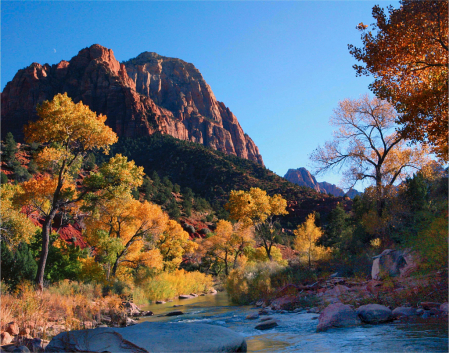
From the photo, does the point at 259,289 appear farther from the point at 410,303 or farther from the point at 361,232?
the point at 361,232

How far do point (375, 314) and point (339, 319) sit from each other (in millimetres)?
862

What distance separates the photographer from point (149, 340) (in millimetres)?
5273

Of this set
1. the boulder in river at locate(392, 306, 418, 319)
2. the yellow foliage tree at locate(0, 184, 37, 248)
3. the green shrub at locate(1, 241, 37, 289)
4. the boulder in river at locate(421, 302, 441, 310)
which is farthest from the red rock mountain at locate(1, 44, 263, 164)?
the boulder in river at locate(421, 302, 441, 310)

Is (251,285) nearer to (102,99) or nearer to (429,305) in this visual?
(429,305)

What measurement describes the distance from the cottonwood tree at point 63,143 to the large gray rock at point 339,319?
10.3m

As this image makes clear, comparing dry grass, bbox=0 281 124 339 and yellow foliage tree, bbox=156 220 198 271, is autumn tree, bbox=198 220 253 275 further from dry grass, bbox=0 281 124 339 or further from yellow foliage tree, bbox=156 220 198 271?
dry grass, bbox=0 281 124 339

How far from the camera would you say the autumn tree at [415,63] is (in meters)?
7.79

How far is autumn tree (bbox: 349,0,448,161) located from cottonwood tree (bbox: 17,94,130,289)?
11278 mm

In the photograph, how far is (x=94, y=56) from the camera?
514 ft

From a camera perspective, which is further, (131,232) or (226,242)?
(226,242)

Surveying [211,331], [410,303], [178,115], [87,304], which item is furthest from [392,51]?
[178,115]

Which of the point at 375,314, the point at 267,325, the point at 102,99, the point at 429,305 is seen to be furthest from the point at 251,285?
the point at 102,99

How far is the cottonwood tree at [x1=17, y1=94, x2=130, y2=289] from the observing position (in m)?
13.2


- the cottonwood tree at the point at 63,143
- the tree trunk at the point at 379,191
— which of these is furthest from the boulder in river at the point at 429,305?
the cottonwood tree at the point at 63,143
